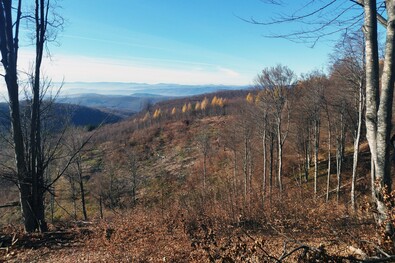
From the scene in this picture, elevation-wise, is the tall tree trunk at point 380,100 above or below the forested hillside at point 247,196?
above

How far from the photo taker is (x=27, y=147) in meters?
9.05

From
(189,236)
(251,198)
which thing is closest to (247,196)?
(251,198)

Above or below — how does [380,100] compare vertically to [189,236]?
above

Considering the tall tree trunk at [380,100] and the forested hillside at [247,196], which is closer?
the tall tree trunk at [380,100]

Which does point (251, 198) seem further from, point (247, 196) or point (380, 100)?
point (380, 100)

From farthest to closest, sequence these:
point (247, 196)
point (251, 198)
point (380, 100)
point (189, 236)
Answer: point (247, 196) < point (251, 198) < point (189, 236) < point (380, 100)

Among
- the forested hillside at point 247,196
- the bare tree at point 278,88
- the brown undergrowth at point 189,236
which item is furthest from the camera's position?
the bare tree at point 278,88

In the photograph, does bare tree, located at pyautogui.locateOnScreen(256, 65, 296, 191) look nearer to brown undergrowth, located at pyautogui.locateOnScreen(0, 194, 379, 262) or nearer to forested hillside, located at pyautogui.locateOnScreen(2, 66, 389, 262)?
forested hillside, located at pyautogui.locateOnScreen(2, 66, 389, 262)

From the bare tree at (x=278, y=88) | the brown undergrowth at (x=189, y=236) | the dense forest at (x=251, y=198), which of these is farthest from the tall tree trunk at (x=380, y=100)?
the bare tree at (x=278, y=88)

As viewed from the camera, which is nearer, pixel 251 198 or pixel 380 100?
pixel 380 100

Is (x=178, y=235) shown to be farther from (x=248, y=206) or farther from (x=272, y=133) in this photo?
(x=272, y=133)

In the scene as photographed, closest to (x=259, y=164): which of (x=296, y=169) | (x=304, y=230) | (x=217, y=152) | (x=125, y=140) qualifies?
(x=296, y=169)

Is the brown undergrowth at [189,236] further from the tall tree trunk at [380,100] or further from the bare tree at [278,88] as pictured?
the bare tree at [278,88]

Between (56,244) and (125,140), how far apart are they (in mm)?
65167
